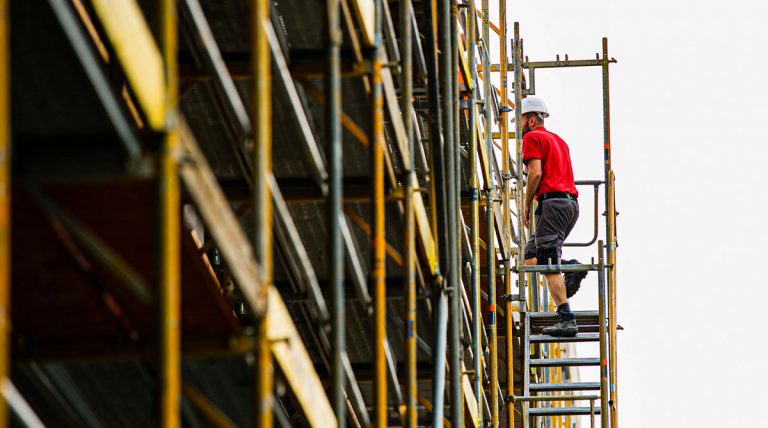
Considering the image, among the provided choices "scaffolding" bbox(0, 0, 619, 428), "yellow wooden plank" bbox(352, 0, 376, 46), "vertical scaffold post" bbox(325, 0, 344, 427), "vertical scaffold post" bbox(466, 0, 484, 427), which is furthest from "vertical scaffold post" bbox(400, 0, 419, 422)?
"vertical scaffold post" bbox(466, 0, 484, 427)

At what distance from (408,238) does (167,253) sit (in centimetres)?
446

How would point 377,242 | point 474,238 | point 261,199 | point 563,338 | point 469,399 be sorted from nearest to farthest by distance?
point 261,199 < point 377,242 < point 469,399 < point 474,238 < point 563,338

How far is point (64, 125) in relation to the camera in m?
4.74

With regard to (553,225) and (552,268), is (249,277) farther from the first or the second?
(553,225)

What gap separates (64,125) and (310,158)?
297 centimetres

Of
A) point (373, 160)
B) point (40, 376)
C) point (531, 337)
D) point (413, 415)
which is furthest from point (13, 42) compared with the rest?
point (531, 337)

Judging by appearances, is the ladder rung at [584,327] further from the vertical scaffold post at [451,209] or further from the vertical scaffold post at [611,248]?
the vertical scaffold post at [451,209]

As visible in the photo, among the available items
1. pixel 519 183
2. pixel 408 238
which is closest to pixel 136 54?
pixel 408 238

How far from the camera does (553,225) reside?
14.5 meters

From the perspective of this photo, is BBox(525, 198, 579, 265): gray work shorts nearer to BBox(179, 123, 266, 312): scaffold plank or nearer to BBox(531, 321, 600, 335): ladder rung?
BBox(531, 321, 600, 335): ladder rung

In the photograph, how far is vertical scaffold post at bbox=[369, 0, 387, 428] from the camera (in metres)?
7.86

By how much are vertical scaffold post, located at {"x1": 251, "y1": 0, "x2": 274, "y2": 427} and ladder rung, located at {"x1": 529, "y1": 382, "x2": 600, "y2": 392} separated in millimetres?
8628

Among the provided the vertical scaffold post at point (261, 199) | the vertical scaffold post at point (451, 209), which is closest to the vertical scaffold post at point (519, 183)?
the vertical scaffold post at point (451, 209)

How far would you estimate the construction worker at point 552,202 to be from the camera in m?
Answer: 14.5
